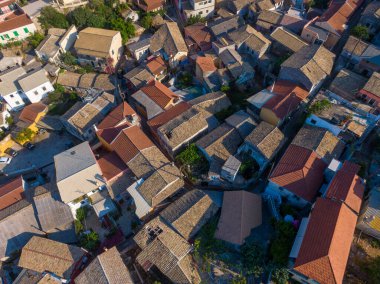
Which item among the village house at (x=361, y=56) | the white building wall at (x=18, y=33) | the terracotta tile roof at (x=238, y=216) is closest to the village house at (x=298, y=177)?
the terracotta tile roof at (x=238, y=216)

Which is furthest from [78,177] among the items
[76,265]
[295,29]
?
[295,29]

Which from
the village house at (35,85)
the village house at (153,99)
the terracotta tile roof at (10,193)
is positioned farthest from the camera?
the village house at (35,85)

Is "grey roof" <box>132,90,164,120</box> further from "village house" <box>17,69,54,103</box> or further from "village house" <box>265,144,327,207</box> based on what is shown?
"village house" <box>265,144,327,207</box>

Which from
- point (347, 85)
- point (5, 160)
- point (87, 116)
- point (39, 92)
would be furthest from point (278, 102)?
point (5, 160)

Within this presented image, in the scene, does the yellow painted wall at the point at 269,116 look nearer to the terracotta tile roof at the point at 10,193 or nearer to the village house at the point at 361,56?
the village house at the point at 361,56

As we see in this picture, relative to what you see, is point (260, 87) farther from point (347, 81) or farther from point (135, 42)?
point (135, 42)

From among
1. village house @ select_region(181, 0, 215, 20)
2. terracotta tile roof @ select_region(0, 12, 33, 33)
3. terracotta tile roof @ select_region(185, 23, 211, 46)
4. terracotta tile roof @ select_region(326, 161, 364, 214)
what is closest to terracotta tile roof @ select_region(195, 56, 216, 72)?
terracotta tile roof @ select_region(185, 23, 211, 46)
